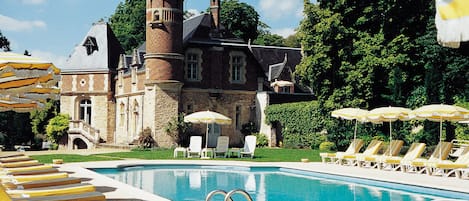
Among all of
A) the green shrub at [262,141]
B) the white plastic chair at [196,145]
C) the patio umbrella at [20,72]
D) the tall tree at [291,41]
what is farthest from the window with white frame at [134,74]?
the tall tree at [291,41]

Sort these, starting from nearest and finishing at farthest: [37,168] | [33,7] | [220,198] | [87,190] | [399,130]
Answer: [87,190] → [37,168] → [220,198] → [399,130] → [33,7]

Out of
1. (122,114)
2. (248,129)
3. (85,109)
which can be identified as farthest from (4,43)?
(248,129)

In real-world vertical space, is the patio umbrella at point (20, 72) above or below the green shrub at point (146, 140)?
above

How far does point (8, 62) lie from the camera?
7.42 meters

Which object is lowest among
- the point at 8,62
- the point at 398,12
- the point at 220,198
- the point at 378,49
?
the point at 220,198

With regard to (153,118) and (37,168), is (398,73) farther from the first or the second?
(37,168)

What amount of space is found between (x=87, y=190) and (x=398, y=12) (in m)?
21.4

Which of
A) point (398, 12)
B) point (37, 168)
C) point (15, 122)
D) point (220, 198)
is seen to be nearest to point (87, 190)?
point (37, 168)

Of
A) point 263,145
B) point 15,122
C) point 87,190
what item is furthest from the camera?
point 15,122

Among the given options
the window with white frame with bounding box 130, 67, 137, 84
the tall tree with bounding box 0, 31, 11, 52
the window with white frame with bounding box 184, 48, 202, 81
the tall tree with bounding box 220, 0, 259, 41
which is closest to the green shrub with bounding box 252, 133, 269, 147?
the window with white frame with bounding box 184, 48, 202, 81

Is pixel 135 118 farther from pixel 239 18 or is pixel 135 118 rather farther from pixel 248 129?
pixel 239 18

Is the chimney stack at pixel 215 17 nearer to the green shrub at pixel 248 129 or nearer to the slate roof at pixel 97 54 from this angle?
the green shrub at pixel 248 129

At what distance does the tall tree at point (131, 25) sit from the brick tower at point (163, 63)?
24.8 metres

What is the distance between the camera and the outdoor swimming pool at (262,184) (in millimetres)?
12578
